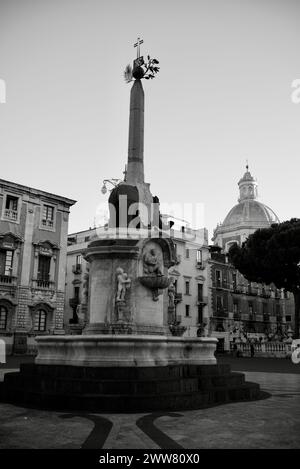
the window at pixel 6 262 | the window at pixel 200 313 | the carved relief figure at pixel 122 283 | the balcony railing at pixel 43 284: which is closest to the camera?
the carved relief figure at pixel 122 283

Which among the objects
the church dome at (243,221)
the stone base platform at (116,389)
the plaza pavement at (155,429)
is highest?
the church dome at (243,221)

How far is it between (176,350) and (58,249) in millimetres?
28381

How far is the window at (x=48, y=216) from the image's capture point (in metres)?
37.8

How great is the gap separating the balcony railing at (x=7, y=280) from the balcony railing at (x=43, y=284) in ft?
5.92

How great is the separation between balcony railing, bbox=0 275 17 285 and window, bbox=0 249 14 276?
0.56 m

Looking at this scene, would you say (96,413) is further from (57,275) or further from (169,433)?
(57,275)

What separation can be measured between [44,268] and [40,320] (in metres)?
4.28

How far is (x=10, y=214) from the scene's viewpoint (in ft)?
116

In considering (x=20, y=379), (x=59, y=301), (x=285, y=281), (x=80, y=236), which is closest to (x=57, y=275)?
(x=59, y=301)

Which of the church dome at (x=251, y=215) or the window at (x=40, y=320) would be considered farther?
the church dome at (x=251, y=215)

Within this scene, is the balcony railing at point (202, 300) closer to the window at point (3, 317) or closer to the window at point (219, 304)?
the window at point (219, 304)

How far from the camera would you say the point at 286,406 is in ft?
29.9

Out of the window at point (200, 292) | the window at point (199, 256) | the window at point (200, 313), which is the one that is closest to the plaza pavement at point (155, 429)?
the window at point (200, 313)

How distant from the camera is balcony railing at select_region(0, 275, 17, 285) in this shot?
33625mm
